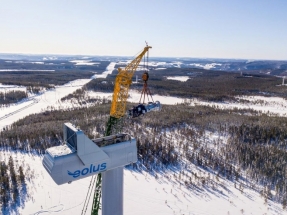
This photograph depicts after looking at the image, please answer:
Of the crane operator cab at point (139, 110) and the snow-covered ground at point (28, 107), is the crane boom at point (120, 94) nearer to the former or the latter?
the crane operator cab at point (139, 110)

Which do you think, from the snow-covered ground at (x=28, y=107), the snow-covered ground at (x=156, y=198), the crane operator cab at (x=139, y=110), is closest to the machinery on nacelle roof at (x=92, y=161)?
the crane operator cab at (x=139, y=110)

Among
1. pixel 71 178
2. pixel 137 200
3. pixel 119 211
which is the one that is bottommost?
pixel 137 200

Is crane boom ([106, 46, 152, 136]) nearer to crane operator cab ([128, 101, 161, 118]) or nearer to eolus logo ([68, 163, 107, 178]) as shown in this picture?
crane operator cab ([128, 101, 161, 118])

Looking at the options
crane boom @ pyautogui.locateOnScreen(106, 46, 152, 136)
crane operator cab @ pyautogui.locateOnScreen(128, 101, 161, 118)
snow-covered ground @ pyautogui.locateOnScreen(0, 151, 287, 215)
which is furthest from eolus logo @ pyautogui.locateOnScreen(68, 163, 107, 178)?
snow-covered ground @ pyautogui.locateOnScreen(0, 151, 287, 215)

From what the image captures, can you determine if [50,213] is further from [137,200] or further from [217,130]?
[217,130]

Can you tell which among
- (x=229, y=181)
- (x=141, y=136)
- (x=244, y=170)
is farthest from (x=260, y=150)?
(x=141, y=136)

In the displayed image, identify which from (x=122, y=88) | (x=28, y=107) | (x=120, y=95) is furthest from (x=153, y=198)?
(x=28, y=107)

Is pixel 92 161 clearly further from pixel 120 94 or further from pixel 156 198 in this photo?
pixel 156 198
